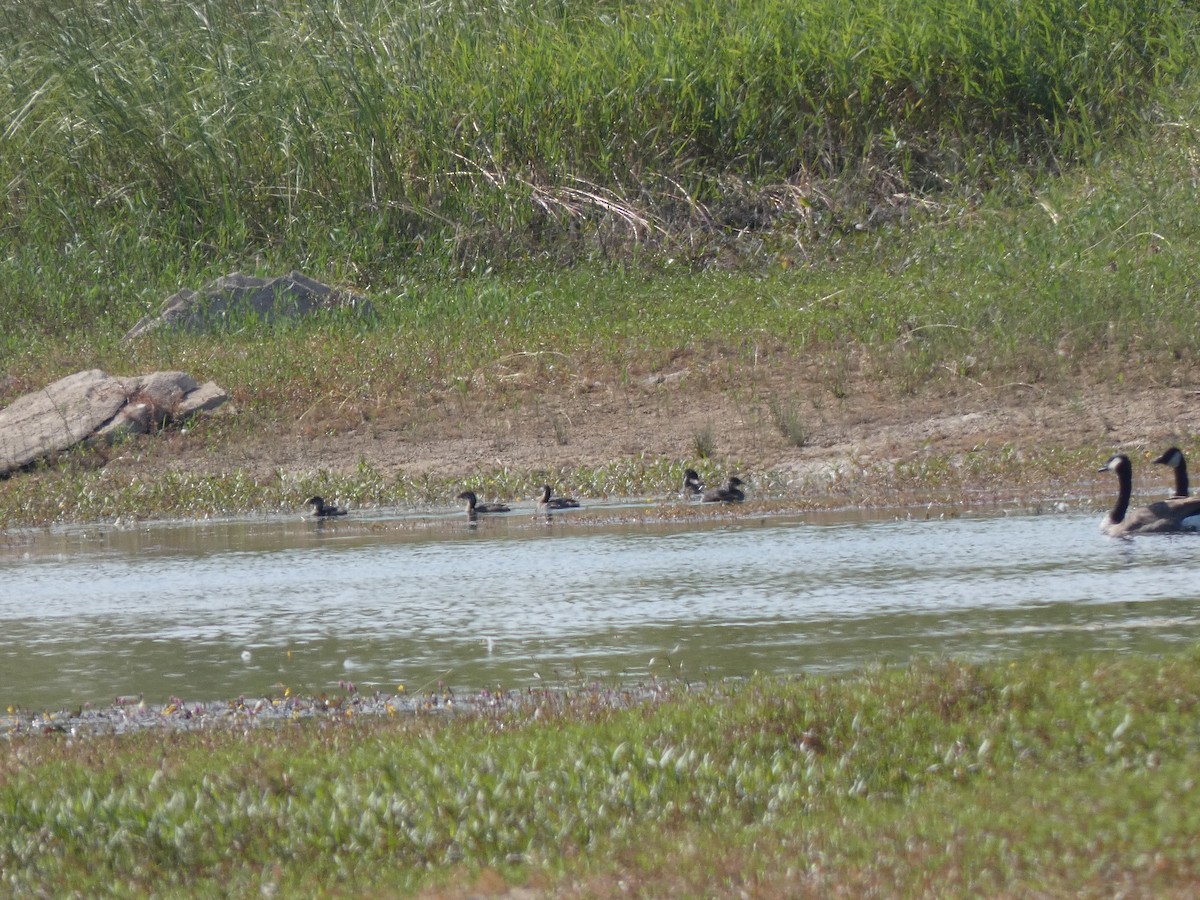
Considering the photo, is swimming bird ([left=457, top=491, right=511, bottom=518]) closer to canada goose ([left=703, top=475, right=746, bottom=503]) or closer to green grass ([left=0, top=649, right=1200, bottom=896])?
canada goose ([left=703, top=475, right=746, bottom=503])

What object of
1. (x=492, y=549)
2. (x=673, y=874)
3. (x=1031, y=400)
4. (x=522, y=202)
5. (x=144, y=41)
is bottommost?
(x=673, y=874)

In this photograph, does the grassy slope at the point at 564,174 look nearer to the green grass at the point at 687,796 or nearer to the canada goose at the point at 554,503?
the canada goose at the point at 554,503

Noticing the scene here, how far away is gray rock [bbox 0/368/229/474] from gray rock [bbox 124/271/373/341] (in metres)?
2.37

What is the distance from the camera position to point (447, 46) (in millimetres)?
27156

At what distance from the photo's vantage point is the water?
886cm

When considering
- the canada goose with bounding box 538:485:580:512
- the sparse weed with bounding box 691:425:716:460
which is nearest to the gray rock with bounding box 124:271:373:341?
the sparse weed with bounding box 691:425:716:460

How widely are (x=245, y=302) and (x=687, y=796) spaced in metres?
16.8

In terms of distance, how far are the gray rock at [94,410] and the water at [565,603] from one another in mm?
4004

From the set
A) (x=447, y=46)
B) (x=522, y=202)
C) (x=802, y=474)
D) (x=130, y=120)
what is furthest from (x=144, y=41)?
(x=802, y=474)

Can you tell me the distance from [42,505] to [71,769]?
35.7 ft

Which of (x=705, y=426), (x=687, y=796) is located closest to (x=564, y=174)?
(x=705, y=426)

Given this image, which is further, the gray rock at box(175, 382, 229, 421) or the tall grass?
the tall grass

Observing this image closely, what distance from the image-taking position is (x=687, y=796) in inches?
242

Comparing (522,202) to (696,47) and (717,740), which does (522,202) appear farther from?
(717,740)
